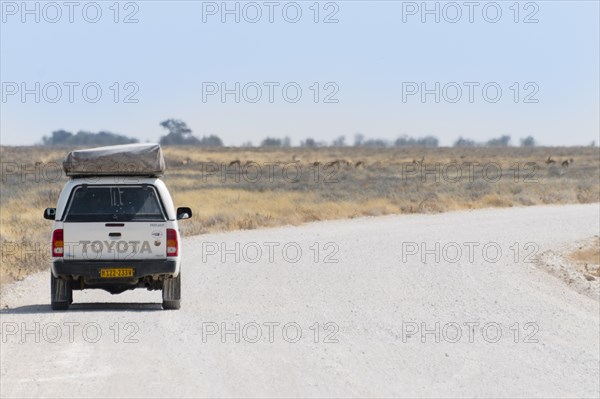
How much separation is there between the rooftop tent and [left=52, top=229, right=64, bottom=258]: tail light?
816 mm

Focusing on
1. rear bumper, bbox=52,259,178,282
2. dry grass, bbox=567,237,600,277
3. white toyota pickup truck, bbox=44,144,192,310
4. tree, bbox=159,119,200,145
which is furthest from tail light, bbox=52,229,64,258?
tree, bbox=159,119,200,145

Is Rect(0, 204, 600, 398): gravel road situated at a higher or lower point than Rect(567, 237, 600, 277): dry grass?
higher

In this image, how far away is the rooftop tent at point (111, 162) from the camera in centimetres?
1420

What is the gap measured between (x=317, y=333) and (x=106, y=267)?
10.3ft

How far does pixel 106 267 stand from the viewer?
46.2 ft

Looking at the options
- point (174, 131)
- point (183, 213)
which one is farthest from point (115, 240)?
point (174, 131)

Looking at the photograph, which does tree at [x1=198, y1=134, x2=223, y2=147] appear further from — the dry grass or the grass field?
the dry grass

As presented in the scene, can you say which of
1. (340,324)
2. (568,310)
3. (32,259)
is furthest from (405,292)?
(32,259)

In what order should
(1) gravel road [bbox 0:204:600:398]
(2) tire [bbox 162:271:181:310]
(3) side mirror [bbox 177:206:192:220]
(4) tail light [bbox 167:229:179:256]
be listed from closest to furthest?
(1) gravel road [bbox 0:204:600:398], (4) tail light [bbox 167:229:179:256], (2) tire [bbox 162:271:181:310], (3) side mirror [bbox 177:206:192:220]

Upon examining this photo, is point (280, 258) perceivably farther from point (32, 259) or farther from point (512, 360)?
point (512, 360)

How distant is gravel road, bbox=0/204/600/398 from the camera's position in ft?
33.0

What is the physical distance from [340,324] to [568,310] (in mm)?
4316

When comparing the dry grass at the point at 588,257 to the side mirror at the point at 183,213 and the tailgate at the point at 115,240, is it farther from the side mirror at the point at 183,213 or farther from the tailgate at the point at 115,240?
the tailgate at the point at 115,240

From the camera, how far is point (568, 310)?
16.1m
